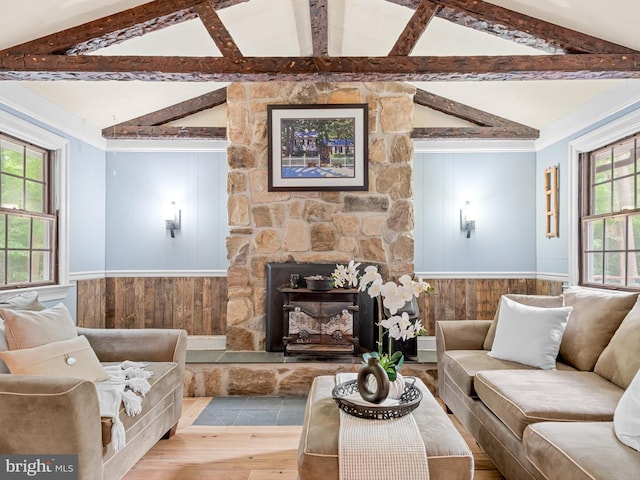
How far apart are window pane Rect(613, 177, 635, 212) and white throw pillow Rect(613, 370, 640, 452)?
2.29 m

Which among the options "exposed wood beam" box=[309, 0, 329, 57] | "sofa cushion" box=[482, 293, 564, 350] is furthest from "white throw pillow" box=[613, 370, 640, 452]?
"exposed wood beam" box=[309, 0, 329, 57]

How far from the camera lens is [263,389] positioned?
3838mm

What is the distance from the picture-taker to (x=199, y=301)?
5172 mm

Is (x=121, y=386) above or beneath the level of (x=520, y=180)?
beneath

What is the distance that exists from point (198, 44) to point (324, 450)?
3.53 meters

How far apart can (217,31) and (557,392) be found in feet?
9.88

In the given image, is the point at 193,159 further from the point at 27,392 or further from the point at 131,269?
the point at 27,392

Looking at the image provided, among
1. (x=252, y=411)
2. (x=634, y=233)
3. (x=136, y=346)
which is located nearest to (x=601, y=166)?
(x=634, y=233)

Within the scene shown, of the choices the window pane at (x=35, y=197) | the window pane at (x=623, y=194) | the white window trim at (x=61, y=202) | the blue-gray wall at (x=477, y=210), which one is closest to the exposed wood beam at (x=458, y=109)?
the blue-gray wall at (x=477, y=210)

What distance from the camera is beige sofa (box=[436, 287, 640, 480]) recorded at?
5.49 feet

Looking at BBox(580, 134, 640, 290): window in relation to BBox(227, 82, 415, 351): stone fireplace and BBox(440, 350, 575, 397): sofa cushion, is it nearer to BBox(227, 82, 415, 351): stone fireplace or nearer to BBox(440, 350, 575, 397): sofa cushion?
BBox(440, 350, 575, 397): sofa cushion

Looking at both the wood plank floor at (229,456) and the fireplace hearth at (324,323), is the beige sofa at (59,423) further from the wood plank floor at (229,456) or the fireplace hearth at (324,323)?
the fireplace hearth at (324,323)

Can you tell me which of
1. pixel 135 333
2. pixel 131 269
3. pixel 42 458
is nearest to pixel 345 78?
pixel 135 333

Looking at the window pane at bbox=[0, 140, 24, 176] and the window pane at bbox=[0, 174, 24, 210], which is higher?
the window pane at bbox=[0, 140, 24, 176]
